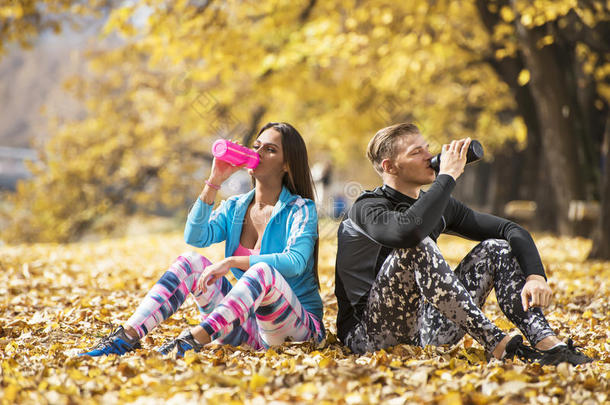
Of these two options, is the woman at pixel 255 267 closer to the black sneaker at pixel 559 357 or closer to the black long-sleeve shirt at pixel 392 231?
the black long-sleeve shirt at pixel 392 231

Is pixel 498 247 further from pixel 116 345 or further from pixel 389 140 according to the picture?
pixel 116 345


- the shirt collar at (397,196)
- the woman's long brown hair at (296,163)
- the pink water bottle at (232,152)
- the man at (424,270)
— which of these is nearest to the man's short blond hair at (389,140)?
the man at (424,270)

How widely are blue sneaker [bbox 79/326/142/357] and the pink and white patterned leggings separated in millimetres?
56

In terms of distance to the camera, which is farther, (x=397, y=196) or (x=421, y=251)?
(x=397, y=196)

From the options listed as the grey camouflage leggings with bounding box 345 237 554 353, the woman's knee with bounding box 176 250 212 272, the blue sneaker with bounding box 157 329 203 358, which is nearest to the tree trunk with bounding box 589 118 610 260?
the grey camouflage leggings with bounding box 345 237 554 353

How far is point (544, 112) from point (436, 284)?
24.5 ft

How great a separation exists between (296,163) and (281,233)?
378mm

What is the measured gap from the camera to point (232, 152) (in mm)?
3150

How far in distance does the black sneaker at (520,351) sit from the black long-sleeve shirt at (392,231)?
0.34 m

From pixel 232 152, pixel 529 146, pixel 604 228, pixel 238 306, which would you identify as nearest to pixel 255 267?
pixel 238 306

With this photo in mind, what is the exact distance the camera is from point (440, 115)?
55.0ft

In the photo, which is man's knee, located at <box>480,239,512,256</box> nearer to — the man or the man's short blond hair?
the man

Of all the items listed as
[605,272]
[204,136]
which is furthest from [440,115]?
[605,272]

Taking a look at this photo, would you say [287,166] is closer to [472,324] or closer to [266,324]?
[266,324]
